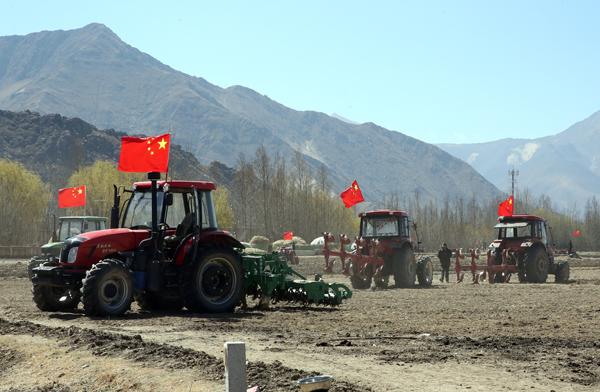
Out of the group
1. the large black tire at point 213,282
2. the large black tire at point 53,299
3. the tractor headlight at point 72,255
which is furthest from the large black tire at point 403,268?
the tractor headlight at point 72,255

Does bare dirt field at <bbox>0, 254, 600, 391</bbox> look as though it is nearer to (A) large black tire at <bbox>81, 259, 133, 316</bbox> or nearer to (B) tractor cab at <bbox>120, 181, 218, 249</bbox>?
(A) large black tire at <bbox>81, 259, 133, 316</bbox>

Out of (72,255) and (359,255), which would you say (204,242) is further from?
(359,255)

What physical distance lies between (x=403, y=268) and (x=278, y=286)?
32.8ft

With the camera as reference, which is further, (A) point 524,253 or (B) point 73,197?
(B) point 73,197

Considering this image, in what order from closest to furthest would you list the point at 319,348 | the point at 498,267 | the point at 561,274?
the point at 319,348 → the point at 498,267 → the point at 561,274

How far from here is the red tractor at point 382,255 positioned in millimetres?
26203

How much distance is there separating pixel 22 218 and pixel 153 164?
2376 inches

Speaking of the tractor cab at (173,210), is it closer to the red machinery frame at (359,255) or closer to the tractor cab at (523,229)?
the red machinery frame at (359,255)

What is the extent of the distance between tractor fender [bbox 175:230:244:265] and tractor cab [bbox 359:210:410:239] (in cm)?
1133

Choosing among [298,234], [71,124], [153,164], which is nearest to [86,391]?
[153,164]

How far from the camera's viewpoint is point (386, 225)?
27672 mm

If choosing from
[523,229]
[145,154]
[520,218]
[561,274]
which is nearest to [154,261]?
[145,154]

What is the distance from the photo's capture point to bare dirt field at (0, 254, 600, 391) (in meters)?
9.17

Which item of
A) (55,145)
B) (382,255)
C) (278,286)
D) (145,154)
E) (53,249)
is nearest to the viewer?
(145,154)
